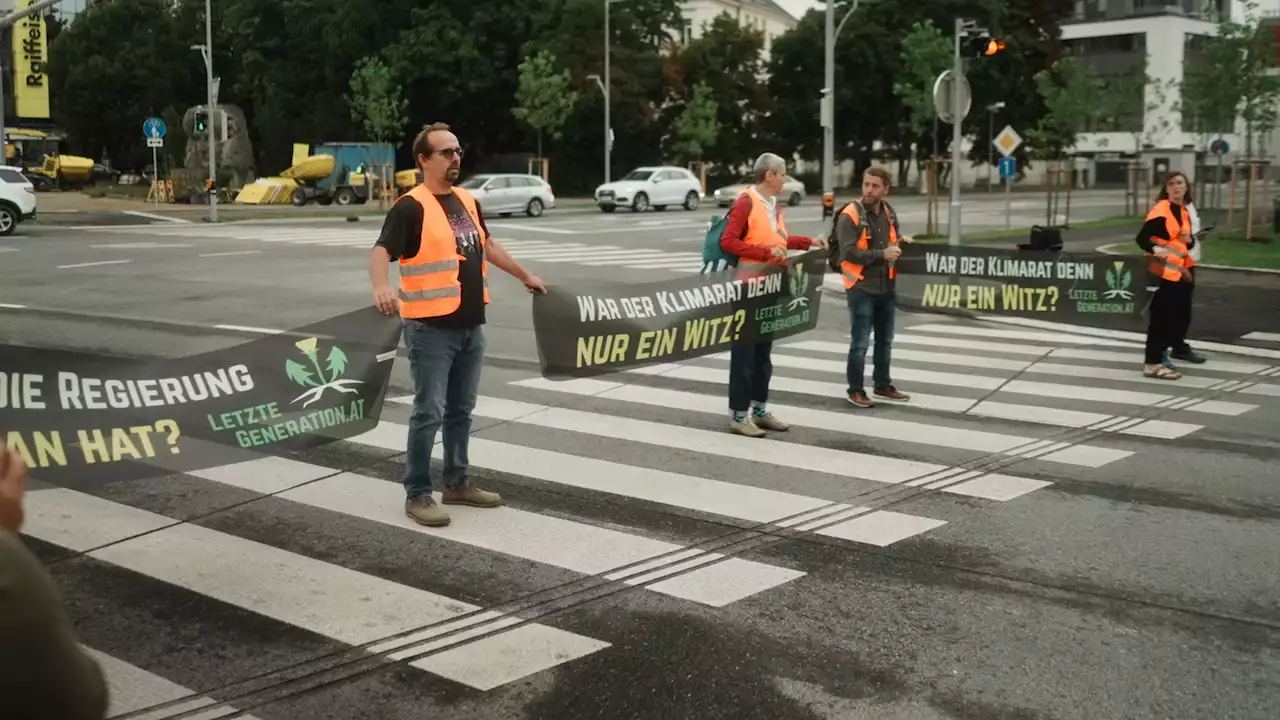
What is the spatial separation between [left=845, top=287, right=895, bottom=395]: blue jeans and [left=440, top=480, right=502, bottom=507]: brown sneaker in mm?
3892

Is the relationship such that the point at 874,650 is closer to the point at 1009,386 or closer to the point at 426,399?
the point at 426,399

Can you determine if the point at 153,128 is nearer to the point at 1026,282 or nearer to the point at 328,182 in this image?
the point at 328,182

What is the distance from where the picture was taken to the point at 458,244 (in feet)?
21.8

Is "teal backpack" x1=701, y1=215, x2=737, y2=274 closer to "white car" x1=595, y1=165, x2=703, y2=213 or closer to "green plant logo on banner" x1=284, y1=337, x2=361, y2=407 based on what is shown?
"green plant logo on banner" x1=284, y1=337, x2=361, y2=407

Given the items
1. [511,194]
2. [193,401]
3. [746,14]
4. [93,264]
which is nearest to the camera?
[193,401]

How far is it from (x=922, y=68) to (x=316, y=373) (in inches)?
2602

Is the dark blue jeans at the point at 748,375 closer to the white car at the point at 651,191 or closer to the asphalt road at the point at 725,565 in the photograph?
the asphalt road at the point at 725,565

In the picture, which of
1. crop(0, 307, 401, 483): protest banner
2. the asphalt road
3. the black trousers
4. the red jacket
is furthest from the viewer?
the black trousers

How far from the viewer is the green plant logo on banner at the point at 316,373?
6.82 m

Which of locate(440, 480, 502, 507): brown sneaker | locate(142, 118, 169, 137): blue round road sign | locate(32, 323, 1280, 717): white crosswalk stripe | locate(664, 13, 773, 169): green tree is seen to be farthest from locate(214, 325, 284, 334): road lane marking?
locate(664, 13, 773, 169): green tree

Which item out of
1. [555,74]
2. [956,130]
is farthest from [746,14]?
[956,130]

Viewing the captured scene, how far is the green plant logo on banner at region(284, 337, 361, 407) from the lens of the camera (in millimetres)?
6820

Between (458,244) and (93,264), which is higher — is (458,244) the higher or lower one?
the higher one

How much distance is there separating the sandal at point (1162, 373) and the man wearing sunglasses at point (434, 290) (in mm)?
7365
